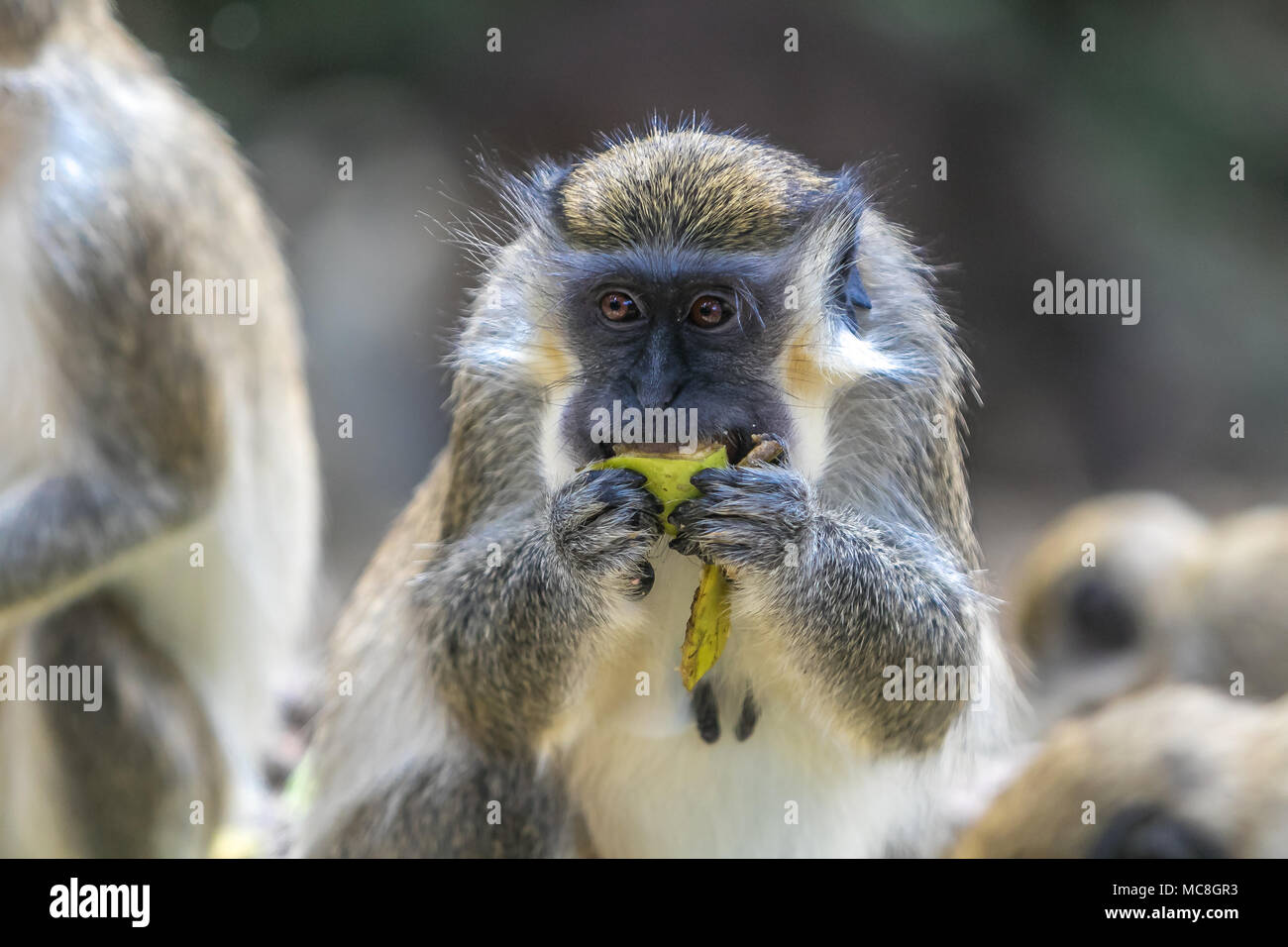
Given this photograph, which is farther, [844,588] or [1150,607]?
[1150,607]

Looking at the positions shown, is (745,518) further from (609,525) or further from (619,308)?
(619,308)

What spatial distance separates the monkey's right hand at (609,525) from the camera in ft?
6.86

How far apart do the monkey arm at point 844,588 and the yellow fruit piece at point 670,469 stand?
0.03 metres

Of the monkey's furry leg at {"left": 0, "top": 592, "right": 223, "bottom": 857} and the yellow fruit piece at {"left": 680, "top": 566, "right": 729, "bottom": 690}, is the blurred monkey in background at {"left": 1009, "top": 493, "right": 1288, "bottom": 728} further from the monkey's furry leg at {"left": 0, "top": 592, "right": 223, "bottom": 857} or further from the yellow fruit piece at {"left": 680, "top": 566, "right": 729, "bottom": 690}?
the monkey's furry leg at {"left": 0, "top": 592, "right": 223, "bottom": 857}

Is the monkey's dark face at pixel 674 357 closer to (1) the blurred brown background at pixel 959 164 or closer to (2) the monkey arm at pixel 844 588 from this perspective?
(2) the monkey arm at pixel 844 588

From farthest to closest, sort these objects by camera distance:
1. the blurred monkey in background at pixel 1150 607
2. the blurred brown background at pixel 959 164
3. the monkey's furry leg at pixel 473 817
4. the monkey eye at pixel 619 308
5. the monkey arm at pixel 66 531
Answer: the blurred monkey in background at pixel 1150 607 < the blurred brown background at pixel 959 164 < the monkey arm at pixel 66 531 < the monkey's furry leg at pixel 473 817 < the monkey eye at pixel 619 308

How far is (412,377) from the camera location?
6238 millimetres

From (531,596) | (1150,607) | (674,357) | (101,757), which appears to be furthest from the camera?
(1150,607)

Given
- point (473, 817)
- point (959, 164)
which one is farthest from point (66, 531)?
point (959, 164)

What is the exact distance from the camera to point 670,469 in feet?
6.88

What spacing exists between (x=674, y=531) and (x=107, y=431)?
5.21 ft

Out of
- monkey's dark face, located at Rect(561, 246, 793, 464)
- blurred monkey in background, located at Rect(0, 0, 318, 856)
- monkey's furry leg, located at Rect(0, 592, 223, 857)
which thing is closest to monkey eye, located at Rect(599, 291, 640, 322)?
monkey's dark face, located at Rect(561, 246, 793, 464)

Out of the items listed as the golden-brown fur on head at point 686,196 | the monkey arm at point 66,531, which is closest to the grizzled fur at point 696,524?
the golden-brown fur on head at point 686,196

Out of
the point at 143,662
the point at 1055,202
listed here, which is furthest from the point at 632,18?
the point at 143,662
